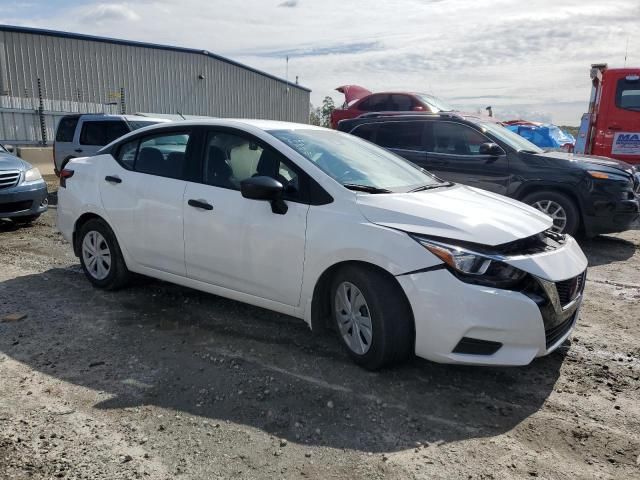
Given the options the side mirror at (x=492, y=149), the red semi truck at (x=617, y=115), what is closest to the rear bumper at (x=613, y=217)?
the side mirror at (x=492, y=149)

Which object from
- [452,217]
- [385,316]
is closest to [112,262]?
[385,316]

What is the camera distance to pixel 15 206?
8.16m

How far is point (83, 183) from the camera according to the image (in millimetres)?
5324

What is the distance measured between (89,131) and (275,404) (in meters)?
10.5

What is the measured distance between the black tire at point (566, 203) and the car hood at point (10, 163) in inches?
295

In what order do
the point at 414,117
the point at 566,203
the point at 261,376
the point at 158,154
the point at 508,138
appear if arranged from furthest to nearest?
1. the point at 414,117
2. the point at 508,138
3. the point at 566,203
4. the point at 158,154
5. the point at 261,376

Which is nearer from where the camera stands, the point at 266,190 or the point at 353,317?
the point at 353,317

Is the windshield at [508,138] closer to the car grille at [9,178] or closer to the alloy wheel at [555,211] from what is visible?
the alloy wheel at [555,211]

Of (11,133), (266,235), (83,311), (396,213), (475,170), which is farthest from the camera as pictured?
(11,133)

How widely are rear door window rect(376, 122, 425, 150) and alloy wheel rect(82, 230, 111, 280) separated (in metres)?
4.96

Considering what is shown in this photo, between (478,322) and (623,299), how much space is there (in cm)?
298

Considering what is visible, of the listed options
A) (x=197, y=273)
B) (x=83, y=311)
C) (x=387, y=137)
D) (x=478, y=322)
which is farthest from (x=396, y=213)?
(x=387, y=137)

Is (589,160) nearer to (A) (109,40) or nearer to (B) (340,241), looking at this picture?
(B) (340,241)

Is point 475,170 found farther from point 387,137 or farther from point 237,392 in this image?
point 237,392
